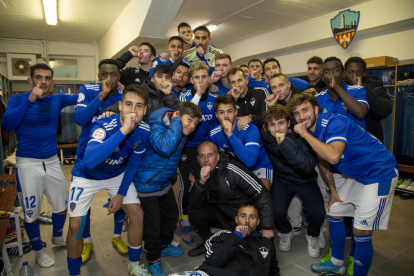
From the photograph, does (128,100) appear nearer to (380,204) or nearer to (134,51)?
(134,51)

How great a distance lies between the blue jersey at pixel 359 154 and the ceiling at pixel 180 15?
489 cm

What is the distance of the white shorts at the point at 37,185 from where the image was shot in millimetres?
2680

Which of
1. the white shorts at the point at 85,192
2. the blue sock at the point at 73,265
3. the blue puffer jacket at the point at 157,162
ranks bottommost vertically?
the blue sock at the point at 73,265

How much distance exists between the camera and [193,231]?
338cm

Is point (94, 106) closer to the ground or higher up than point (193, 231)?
higher up

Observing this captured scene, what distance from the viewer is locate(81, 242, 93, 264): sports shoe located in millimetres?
2693

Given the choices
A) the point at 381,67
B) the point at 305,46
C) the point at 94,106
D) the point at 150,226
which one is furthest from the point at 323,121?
the point at 305,46

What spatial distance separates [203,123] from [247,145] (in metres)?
0.72

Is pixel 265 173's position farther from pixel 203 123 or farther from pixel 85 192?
pixel 85 192

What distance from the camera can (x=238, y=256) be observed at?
216 centimetres

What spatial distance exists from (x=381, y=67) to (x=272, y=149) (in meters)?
4.42

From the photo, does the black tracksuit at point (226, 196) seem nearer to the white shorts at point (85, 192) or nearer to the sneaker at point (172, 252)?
the sneaker at point (172, 252)

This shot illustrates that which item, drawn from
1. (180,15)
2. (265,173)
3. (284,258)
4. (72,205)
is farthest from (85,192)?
(180,15)

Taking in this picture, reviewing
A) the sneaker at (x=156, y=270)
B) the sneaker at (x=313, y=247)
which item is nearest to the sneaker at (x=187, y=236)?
the sneaker at (x=156, y=270)
